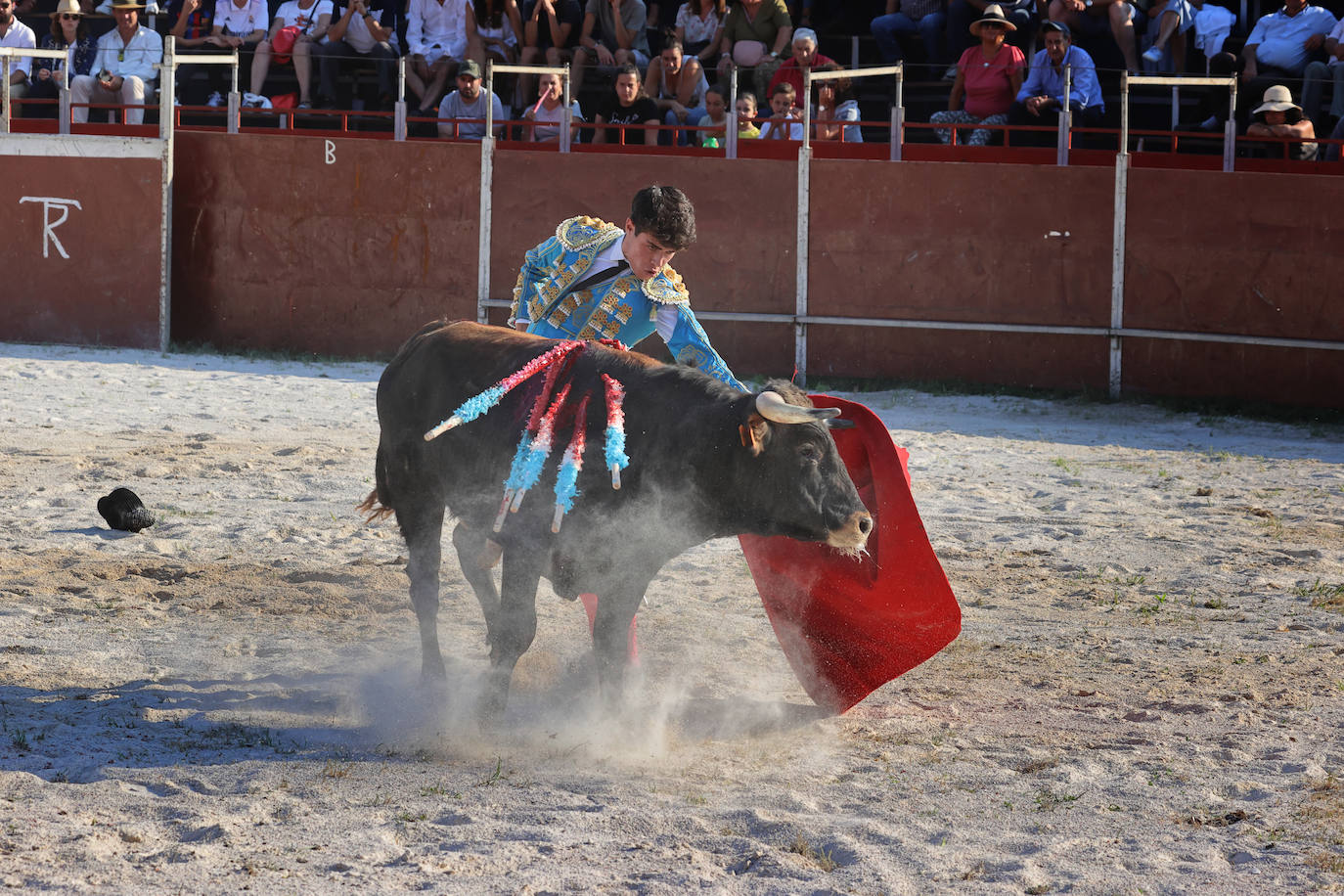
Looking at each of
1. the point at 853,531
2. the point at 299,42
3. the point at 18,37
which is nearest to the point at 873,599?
the point at 853,531

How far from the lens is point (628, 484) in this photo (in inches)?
134

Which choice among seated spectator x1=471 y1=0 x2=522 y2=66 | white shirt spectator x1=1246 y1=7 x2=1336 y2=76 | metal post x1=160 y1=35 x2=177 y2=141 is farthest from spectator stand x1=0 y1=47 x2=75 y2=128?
white shirt spectator x1=1246 y1=7 x2=1336 y2=76

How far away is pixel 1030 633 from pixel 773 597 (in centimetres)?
102

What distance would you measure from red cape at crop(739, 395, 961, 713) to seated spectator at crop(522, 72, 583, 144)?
21.8 feet

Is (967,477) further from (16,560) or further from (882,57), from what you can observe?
(882,57)

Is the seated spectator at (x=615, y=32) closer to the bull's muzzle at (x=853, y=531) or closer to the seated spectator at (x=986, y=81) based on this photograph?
the seated spectator at (x=986, y=81)

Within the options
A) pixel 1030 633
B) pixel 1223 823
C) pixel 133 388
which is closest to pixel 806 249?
pixel 133 388

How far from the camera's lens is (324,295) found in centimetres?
1017

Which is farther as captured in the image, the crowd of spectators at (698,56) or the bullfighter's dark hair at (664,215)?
the crowd of spectators at (698,56)

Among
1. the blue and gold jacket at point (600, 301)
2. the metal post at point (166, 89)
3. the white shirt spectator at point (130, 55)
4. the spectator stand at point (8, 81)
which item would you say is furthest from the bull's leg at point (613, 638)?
the white shirt spectator at point (130, 55)

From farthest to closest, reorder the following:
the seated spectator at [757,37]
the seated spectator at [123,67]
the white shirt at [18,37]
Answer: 1. the white shirt at [18,37]
2. the seated spectator at [123,67]
3. the seated spectator at [757,37]

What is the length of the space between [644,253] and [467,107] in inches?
272

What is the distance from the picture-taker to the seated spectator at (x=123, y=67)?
1058 centimetres

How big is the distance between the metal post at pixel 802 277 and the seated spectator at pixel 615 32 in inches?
67.7
